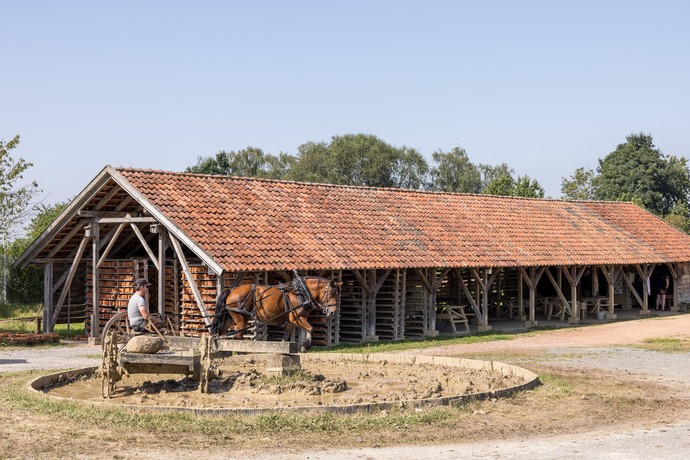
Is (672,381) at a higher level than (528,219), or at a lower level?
lower

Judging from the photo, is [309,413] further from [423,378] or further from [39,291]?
[39,291]

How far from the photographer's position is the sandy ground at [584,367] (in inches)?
386

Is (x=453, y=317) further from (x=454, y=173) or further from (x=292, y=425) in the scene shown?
(x=454, y=173)

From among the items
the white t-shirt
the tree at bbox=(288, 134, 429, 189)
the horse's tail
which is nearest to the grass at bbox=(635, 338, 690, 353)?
the horse's tail

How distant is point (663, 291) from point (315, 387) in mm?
25148

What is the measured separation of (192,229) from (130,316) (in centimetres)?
632

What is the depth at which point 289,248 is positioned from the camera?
22.7 metres

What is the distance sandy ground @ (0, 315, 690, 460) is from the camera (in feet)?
32.2

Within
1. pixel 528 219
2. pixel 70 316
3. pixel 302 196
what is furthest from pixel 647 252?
pixel 70 316

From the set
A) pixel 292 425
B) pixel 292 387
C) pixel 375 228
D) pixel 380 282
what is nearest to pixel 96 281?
pixel 380 282

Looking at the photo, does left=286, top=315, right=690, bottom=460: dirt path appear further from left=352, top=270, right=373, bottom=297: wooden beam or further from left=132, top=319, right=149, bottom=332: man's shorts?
left=132, top=319, right=149, bottom=332: man's shorts

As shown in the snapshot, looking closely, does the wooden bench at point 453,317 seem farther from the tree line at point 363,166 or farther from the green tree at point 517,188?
the tree line at point 363,166

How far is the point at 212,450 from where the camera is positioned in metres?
10.0

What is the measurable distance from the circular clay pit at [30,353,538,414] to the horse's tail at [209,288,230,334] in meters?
1.64
